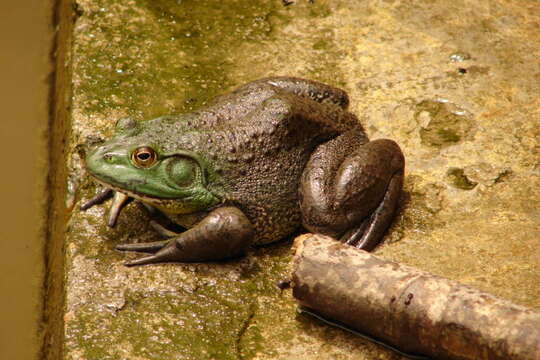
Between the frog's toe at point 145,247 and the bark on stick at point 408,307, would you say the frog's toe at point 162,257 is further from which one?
the bark on stick at point 408,307

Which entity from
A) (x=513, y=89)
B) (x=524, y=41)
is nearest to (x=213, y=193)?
(x=513, y=89)

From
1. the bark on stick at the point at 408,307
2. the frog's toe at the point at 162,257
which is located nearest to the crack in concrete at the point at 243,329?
the bark on stick at the point at 408,307

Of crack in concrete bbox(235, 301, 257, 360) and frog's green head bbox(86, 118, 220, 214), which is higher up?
frog's green head bbox(86, 118, 220, 214)

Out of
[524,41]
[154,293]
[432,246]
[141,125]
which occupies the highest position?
[524,41]

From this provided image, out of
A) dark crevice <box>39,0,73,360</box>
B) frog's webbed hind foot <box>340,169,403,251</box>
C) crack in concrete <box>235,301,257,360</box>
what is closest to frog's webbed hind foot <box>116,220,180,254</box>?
dark crevice <box>39,0,73,360</box>

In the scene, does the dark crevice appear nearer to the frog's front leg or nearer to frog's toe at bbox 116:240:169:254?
frog's toe at bbox 116:240:169:254

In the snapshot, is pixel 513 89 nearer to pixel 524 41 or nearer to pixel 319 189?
pixel 524 41
